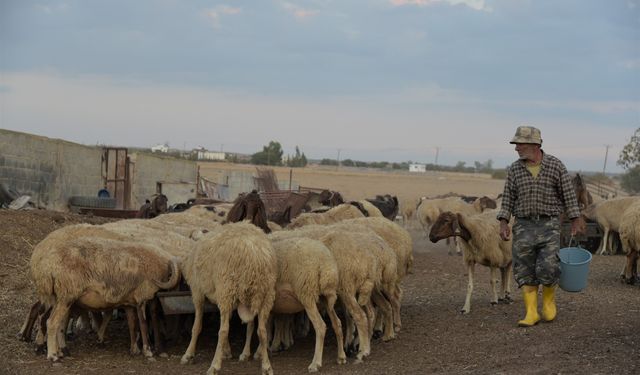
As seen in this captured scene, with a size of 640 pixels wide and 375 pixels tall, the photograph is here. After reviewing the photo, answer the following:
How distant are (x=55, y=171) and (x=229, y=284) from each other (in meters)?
17.9

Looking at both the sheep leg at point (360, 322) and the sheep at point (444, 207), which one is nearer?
the sheep leg at point (360, 322)

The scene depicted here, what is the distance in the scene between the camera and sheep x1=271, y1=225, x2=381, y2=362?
9945 millimetres

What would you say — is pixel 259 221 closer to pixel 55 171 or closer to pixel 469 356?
pixel 469 356

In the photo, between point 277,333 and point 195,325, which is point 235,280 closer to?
point 195,325

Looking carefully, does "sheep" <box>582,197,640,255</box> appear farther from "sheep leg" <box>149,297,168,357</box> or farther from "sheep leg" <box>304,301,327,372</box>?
"sheep leg" <box>149,297,168,357</box>

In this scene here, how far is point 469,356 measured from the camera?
9492 millimetres

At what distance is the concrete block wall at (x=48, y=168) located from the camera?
909 inches

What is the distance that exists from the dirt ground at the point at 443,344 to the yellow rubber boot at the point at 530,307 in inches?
5.0

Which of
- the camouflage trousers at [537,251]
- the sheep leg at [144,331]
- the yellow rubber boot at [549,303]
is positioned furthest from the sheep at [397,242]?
the sheep leg at [144,331]

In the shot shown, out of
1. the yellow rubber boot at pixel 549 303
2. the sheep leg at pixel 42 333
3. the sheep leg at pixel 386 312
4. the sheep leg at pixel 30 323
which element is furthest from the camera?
the sheep leg at pixel 386 312

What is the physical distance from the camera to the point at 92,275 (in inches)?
381

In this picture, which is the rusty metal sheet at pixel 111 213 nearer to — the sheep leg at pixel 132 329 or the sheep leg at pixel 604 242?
the sheep leg at pixel 132 329

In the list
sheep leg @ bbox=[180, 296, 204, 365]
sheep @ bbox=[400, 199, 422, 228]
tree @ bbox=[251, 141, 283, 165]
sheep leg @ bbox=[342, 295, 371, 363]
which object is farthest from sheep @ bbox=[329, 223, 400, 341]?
tree @ bbox=[251, 141, 283, 165]

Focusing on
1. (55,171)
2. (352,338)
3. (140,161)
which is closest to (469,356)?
(352,338)
